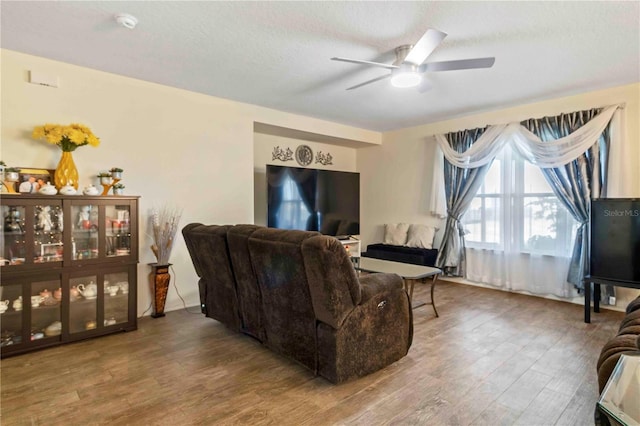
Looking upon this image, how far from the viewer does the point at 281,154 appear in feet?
18.5

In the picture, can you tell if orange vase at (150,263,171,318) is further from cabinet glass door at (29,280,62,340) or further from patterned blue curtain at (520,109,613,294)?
A: patterned blue curtain at (520,109,613,294)

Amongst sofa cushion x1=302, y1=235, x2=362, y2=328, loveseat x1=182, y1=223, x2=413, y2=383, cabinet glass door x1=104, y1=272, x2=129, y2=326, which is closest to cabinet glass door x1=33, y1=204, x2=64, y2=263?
cabinet glass door x1=104, y1=272, x2=129, y2=326

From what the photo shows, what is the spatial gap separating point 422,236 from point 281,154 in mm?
2734

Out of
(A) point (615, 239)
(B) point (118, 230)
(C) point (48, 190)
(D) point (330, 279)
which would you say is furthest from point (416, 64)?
(C) point (48, 190)

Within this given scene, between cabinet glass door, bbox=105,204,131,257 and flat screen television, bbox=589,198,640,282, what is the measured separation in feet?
15.7

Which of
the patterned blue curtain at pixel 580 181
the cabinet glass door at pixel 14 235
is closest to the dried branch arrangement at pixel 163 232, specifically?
the cabinet glass door at pixel 14 235

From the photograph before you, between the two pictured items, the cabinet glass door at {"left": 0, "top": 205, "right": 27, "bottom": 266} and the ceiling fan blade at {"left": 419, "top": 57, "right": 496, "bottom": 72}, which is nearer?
the ceiling fan blade at {"left": 419, "top": 57, "right": 496, "bottom": 72}

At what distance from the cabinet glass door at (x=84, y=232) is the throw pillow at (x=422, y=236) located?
14.4ft

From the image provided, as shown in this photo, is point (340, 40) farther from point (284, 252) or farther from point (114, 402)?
point (114, 402)

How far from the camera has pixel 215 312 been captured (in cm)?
331

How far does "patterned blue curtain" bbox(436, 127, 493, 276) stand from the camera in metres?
5.02

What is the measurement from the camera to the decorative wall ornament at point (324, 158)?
Answer: 6.27 meters

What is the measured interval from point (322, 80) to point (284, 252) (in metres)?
2.25

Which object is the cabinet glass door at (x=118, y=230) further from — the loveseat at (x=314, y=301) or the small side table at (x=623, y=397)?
A: the small side table at (x=623, y=397)
